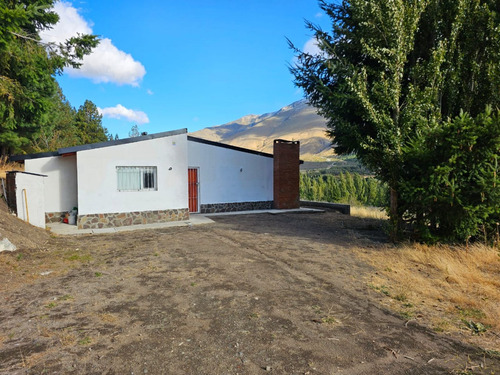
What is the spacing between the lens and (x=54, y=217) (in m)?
11.7

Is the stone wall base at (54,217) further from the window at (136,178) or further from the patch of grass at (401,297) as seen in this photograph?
the patch of grass at (401,297)

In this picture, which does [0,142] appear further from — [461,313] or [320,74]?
[461,313]

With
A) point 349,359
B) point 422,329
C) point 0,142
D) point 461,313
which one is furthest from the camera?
point 0,142

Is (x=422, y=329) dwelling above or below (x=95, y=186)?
below

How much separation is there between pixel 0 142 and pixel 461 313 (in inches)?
869

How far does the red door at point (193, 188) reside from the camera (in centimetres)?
1489

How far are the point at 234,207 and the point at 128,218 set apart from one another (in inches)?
A: 240

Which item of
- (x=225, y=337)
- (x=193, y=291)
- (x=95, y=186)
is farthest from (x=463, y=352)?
(x=95, y=186)

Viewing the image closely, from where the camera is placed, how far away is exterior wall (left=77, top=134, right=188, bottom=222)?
10.8 meters

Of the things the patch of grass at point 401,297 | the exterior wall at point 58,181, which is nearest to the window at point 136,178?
the exterior wall at point 58,181

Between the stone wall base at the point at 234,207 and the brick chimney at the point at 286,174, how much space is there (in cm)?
66

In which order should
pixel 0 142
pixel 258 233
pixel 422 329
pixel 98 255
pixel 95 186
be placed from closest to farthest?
pixel 422 329, pixel 98 255, pixel 258 233, pixel 95 186, pixel 0 142

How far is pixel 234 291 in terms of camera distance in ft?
16.0

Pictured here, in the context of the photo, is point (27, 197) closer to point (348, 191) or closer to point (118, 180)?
point (118, 180)
